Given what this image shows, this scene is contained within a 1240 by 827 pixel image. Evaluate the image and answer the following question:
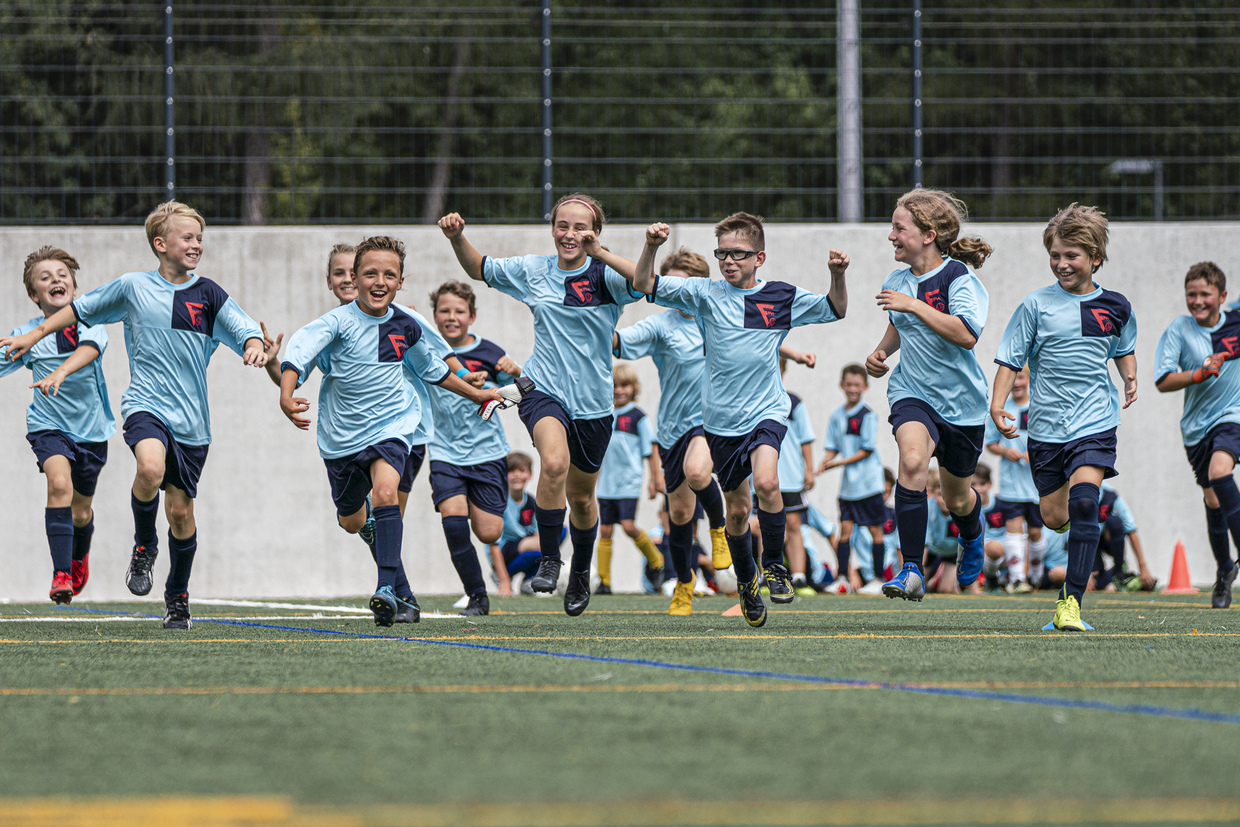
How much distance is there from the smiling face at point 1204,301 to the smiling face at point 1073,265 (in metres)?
2.49

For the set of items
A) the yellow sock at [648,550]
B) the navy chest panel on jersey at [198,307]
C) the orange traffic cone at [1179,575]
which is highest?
the navy chest panel on jersey at [198,307]

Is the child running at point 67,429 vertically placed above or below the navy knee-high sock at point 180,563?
above

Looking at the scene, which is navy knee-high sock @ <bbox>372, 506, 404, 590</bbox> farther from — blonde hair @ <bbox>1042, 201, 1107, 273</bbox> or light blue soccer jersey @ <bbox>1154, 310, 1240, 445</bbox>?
light blue soccer jersey @ <bbox>1154, 310, 1240, 445</bbox>

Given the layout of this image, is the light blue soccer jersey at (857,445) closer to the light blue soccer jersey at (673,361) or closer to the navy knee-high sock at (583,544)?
the light blue soccer jersey at (673,361)

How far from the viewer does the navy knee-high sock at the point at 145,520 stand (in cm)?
682

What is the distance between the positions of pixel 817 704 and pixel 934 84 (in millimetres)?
10903

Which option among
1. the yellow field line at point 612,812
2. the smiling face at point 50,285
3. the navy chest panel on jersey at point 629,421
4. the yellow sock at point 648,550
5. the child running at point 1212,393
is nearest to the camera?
the yellow field line at point 612,812

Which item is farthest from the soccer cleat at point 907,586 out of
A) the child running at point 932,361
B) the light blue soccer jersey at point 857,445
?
the light blue soccer jersey at point 857,445

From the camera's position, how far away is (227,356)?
1313 cm

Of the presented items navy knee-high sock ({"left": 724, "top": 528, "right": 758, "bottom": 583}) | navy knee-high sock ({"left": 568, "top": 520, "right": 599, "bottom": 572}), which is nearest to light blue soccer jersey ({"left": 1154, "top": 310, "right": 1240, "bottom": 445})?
navy knee-high sock ({"left": 724, "top": 528, "right": 758, "bottom": 583})

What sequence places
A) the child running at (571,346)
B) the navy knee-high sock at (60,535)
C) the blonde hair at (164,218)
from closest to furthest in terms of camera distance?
the blonde hair at (164,218) → the child running at (571,346) → the navy knee-high sock at (60,535)

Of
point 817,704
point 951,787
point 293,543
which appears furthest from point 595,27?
point 951,787

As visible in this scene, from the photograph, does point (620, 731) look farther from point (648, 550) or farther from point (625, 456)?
point (625, 456)

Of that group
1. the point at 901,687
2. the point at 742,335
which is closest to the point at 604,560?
the point at 742,335
